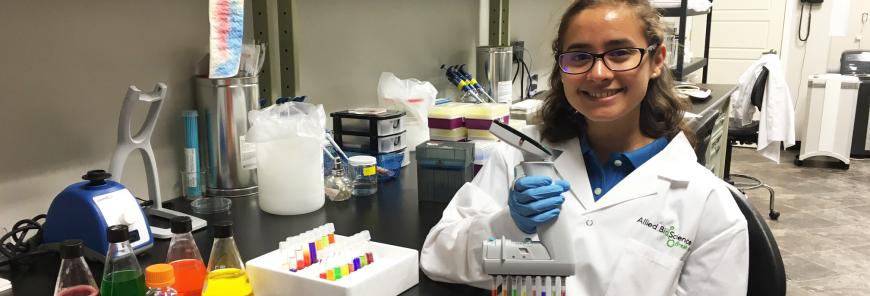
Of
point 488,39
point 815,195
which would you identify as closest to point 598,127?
point 488,39

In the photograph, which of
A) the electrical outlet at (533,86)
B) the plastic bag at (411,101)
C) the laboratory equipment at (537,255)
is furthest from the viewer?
the electrical outlet at (533,86)

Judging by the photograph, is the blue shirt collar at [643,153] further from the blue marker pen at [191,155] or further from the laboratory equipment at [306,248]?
the blue marker pen at [191,155]

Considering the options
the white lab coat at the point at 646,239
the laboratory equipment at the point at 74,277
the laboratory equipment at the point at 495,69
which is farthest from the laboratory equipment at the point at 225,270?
the laboratory equipment at the point at 495,69

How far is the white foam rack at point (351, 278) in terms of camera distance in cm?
90

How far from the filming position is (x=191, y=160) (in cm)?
148

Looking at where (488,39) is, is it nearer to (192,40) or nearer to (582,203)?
(192,40)

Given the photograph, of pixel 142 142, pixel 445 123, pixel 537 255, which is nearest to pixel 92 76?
pixel 142 142

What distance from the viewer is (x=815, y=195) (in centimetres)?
432

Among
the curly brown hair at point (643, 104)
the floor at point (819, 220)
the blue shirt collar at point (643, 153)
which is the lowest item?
Result: the floor at point (819, 220)

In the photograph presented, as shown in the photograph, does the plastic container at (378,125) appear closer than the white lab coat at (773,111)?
Yes

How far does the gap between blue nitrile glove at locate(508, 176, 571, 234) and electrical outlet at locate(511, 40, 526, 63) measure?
2.18m

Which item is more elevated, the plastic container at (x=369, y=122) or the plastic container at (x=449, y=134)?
the plastic container at (x=369, y=122)

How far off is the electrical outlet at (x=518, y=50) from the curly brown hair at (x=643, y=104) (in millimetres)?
1816

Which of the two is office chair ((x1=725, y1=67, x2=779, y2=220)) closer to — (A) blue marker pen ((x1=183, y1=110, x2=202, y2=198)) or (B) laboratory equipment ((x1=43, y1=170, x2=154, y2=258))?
(A) blue marker pen ((x1=183, y1=110, x2=202, y2=198))
